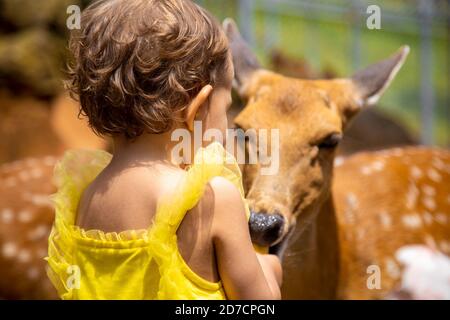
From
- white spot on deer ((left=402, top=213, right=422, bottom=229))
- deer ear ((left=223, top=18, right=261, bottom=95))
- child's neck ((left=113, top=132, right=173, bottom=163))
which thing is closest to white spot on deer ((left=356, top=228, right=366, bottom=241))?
white spot on deer ((left=402, top=213, right=422, bottom=229))

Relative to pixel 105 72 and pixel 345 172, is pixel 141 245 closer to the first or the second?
pixel 105 72

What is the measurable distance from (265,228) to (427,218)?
7.62 ft

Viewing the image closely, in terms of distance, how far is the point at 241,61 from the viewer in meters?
3.88

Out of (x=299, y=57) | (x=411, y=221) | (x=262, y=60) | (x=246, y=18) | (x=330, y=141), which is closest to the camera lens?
(x=330, y=141)

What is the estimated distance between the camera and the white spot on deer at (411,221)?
4590 mm

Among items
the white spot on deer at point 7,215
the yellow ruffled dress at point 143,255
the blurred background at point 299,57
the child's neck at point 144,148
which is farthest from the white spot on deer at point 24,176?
the child's neck at point 144,148

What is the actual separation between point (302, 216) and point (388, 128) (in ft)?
19.7

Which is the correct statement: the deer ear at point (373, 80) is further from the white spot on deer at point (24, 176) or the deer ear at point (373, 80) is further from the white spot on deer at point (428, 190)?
the white spot on deer at point (24, 176)

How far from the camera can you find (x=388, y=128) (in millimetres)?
9180

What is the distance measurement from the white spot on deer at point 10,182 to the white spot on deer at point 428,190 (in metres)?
2.58

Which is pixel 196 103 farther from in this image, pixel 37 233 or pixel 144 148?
pixel 37 233

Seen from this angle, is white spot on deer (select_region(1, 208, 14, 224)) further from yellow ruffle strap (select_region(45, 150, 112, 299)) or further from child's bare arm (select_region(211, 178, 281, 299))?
child's bare arm (select_region(211, 178, 281, 299))
